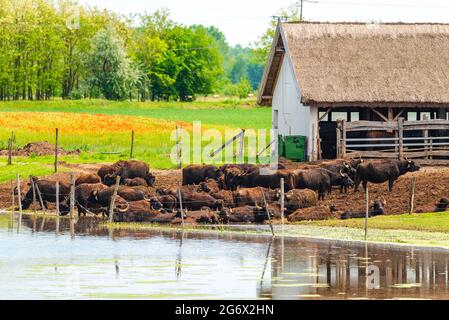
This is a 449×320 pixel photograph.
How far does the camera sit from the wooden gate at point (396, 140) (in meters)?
47.4

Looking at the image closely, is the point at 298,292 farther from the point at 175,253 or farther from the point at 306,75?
the point at 306,75

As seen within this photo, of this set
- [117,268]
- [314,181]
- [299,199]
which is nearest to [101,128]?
[314,181]

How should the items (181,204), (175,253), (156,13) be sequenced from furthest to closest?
(156,13)
(181,204)
(175,253)

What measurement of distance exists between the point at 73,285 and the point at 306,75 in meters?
24.0

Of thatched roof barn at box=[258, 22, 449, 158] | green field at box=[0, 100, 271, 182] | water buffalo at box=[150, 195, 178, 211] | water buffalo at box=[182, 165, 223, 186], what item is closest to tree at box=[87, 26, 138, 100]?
green field at box=[0, 100, 271, 182]

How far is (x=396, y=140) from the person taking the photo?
48094 millimetres

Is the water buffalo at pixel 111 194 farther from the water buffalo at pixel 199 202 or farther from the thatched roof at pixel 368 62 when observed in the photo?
the thatched roof at pixel 368 62

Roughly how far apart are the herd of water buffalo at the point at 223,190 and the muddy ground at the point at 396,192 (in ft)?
1.22

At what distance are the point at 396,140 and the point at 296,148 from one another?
3.81 metres

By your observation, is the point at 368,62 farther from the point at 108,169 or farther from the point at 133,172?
the point at 108,169

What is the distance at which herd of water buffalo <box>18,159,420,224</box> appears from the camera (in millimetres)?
37281

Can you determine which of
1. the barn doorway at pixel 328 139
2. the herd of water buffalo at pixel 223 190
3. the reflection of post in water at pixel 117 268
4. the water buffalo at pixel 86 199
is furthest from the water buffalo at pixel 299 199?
the barn doorway at pixel 328 139
